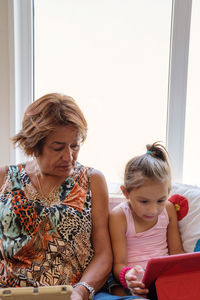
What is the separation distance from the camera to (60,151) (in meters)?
1.23

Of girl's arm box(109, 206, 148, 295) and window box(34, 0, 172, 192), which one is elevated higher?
window box(34, 0, 172, 192)

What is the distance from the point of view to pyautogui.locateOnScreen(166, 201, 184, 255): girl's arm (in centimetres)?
132

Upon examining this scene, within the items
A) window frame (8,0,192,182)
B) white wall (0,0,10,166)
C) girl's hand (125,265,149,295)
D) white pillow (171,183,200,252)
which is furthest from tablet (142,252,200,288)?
white wall (0,0,10,166)

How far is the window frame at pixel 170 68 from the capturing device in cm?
167

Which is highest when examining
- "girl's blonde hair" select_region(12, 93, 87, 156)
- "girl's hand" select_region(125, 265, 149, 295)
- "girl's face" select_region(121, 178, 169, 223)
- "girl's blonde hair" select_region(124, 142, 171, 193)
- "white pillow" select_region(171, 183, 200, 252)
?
"girl's blonde hair" select_region(12, 93, 87, 156)

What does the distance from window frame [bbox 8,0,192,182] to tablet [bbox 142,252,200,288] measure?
0.90 metres

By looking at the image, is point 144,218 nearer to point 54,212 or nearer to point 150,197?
point 150,197

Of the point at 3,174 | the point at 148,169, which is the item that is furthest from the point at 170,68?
the point at 3,174

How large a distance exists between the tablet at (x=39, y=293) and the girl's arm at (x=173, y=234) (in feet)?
2.42

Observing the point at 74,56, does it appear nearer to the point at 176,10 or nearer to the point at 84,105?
the point at 84,105

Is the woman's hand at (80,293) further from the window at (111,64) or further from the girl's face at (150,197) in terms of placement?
the window at (111,64)

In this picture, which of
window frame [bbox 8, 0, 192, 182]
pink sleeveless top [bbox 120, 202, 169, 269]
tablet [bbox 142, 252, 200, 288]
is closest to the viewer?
tablet [bbox 142, 252, 200, 288]

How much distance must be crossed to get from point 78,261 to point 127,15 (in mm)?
1382

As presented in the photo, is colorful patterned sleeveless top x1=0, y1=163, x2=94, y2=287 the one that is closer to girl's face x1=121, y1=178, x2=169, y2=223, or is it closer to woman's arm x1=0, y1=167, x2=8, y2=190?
woman's arm x1=0, y1=167, x2=8, y2=190
